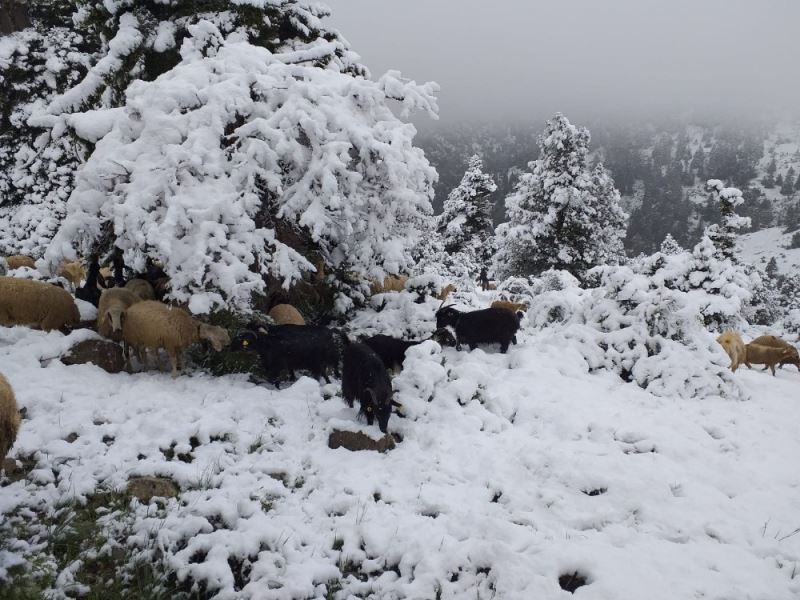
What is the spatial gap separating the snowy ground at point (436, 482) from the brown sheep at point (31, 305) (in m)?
0.31

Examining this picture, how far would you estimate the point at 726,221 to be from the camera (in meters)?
15.2

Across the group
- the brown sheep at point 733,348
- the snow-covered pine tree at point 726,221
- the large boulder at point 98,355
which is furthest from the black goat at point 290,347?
the snow-covered pine tree at point 726,221

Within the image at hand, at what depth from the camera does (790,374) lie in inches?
436

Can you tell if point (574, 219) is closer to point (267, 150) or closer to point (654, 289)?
point (654, 289)

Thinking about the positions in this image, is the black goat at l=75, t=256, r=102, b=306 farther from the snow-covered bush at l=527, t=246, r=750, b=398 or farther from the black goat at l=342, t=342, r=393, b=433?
the snow-covered bush at l=527, t=246, r=750, b=398

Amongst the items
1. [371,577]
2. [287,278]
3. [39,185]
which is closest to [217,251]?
[287,278]

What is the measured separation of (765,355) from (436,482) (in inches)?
398

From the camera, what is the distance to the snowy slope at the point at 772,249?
508ft

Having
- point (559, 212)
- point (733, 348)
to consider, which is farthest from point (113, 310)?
point (559, 212)

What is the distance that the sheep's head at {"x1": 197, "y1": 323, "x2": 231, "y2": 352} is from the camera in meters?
7.07

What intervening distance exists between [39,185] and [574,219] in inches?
976

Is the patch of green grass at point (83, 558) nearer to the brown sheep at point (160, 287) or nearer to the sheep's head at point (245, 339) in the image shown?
the sheep's head at point (245, 339)

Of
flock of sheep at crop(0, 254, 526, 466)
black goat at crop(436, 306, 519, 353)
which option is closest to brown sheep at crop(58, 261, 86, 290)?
flock of sheep at crop(0, 254, 526, 466)

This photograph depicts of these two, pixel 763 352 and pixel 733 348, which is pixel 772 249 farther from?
pixel 733 348
